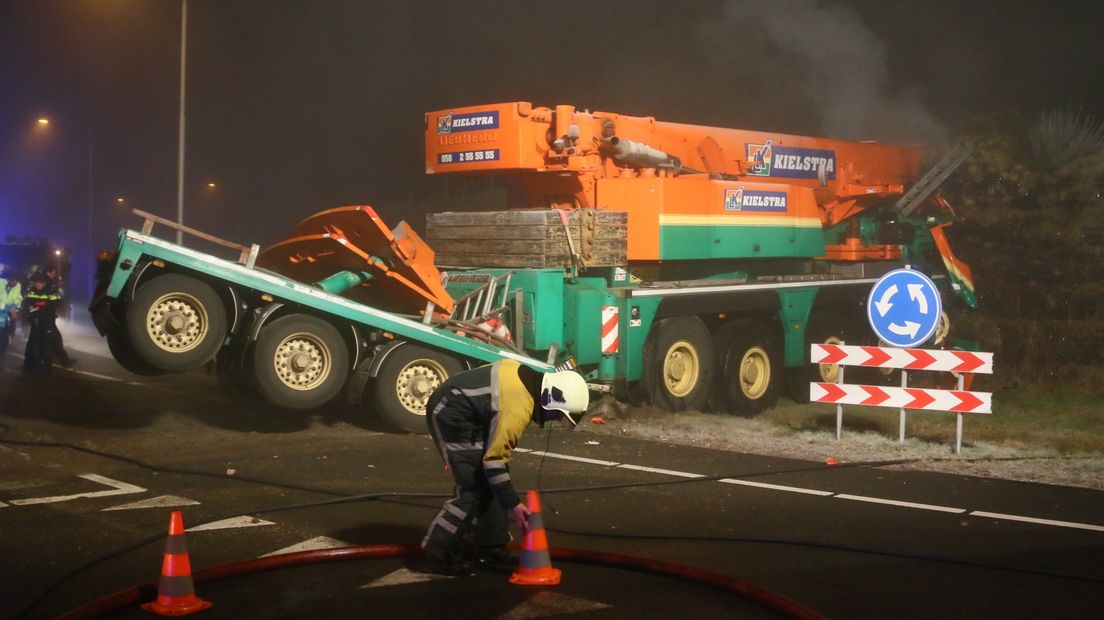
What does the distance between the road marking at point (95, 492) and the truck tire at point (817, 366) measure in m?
10.0

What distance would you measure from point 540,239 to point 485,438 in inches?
273

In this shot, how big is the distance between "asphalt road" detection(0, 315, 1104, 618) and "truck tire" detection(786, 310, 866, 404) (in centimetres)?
527

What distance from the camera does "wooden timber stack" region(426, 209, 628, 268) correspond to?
13.6 m

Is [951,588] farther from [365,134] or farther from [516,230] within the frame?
[365,134]

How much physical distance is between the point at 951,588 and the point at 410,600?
3.00 m

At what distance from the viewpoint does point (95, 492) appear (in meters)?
9.07

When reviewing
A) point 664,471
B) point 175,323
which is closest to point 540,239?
point 664,471

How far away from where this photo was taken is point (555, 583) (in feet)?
21.8

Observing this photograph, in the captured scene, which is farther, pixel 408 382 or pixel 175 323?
pixel 408 382

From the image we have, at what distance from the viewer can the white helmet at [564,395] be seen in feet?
21.3

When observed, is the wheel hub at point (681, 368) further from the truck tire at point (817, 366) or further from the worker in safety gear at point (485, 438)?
the worker in safety gear at point (485, 438)

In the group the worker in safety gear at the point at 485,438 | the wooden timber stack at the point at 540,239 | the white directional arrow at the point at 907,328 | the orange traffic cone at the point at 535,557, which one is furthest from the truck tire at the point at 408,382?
the orange traffic cone at the point at 535,557

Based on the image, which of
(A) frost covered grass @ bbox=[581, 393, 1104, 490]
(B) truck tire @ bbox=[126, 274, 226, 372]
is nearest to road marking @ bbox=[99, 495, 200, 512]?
(B) truck tire @ bbox=[126, 274, 226, 372]

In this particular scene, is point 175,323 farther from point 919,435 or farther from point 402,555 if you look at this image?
point 919,435
